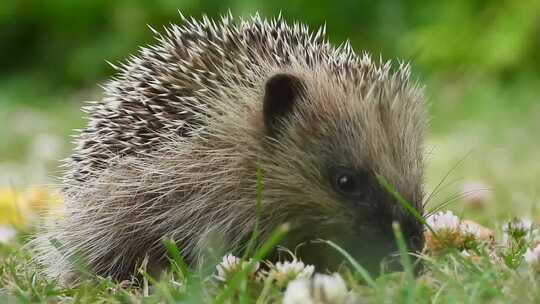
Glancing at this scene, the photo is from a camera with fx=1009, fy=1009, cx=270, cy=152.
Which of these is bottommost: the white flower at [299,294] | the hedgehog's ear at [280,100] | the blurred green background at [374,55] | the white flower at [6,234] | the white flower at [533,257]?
the white flower at [299,294]

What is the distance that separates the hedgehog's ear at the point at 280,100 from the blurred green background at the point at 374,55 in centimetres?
276

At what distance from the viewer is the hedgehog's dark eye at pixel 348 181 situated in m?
2.88

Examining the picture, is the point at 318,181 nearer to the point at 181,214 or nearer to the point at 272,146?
the point at 272,146

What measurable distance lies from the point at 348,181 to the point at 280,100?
35cm

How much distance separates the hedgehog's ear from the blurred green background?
2758mm

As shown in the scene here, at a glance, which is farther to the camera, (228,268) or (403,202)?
(403,202)

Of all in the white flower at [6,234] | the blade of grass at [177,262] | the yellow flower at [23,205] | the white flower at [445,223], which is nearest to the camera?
the blade of grass at [177,262]

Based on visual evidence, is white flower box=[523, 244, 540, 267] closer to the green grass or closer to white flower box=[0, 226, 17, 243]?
the green grass

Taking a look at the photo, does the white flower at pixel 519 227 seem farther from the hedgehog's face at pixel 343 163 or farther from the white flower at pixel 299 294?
the white flower at pixel 299 294

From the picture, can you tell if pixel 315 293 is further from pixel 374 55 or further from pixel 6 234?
pixel 374 55

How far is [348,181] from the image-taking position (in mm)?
2906

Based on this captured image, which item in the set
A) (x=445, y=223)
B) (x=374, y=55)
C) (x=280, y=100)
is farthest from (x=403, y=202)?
(x=374, y=55)

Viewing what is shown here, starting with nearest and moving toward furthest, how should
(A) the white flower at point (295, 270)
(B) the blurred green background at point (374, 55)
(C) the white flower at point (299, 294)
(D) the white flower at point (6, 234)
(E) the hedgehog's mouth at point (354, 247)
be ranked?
1. (C) the white flower at point (299, 294)
2. (A) the white flower at point (295, 270)
3. (E) the hedgehog's mouth at point (354, 247)
4. (D) the white flower at point (6, 234)
5. (B) the blurred green background at point (374, 55)

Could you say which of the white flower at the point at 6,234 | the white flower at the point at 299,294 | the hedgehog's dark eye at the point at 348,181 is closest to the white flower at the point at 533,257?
the hedgehog's dark eye at the point at 348,181
